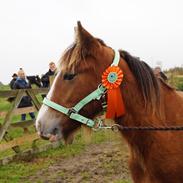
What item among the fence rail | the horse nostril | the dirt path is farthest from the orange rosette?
the fence rail

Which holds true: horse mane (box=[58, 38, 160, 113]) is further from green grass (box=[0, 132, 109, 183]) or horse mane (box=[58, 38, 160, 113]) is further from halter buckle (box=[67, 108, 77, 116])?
green grass (box=[0, 132, 109, 183])

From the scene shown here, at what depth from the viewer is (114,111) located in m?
3.41

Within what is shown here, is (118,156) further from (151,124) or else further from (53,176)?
(151,124)

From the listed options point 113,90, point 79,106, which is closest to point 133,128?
point 113,90

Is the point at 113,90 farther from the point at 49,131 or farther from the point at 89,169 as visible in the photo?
the point at 89,169

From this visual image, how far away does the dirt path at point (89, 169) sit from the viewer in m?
6.95

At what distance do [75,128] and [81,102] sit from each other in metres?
0.27

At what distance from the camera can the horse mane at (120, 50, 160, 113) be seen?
3.49 metres

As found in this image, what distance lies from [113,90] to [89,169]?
443cm

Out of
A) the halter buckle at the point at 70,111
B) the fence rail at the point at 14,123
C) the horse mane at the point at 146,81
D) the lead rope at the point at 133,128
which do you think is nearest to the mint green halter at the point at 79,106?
the halter buckle at the point at 70,111

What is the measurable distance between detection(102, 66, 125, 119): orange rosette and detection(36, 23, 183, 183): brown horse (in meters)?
0.06

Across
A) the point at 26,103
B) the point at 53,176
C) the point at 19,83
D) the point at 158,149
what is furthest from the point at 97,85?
the point at 19,83

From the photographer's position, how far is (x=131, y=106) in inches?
137

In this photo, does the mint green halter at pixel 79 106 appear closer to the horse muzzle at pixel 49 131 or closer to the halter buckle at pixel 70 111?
the halter buckle at pixel 70 111
